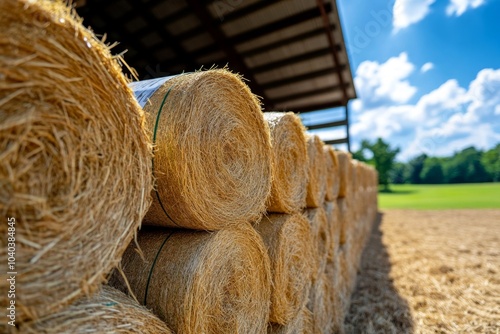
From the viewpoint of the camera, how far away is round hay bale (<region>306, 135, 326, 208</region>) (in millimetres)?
3189

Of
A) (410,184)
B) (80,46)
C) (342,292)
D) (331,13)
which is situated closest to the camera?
(80,46)

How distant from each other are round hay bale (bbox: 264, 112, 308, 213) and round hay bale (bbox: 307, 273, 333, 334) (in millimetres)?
927

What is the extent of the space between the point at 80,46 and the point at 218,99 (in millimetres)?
886

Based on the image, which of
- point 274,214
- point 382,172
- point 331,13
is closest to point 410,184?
point 382,172

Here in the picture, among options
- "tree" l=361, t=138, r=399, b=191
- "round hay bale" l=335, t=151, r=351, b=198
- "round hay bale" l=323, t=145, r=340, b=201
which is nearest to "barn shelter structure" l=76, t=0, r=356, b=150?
"round hay bale" l=335, t=151, r=351, b=198

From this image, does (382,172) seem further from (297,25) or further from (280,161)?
(280,161)

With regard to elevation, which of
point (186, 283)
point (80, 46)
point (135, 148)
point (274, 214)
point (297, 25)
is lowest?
point (186, 283)

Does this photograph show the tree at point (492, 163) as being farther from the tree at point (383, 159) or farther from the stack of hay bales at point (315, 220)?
the stack of hay bales at point (315, 220)

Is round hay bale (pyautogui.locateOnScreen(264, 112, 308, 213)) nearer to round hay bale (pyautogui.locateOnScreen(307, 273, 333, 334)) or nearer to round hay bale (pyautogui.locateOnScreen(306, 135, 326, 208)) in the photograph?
round hay bale (pyautogui.locateOnScreen(306, 135, 326, 208))

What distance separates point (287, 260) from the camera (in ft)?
8.09

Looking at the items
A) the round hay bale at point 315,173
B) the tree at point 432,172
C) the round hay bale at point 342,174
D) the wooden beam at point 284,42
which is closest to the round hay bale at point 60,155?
the round hay bale at point 315,173

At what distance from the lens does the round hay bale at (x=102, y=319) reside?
0.98m

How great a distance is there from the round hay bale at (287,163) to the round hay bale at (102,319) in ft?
4.24

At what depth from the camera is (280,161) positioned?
2.56 meters
